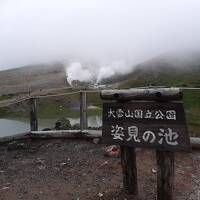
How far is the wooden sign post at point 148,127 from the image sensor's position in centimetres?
674

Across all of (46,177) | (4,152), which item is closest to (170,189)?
(46,177)

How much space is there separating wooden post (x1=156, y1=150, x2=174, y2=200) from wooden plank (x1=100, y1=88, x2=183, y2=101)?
33.6 inches

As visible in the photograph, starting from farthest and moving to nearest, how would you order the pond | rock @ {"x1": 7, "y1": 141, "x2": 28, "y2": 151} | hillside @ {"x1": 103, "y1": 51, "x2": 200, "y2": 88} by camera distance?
hillside @ {"x1": 103, "y1": 51, "x2": 200, "y2": 88}, the pond, rock @ {"x1": 7, "y1": 141, "x2": 28, "y2": 151}

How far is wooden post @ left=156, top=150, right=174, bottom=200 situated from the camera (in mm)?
6953

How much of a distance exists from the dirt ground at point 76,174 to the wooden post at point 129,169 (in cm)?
15

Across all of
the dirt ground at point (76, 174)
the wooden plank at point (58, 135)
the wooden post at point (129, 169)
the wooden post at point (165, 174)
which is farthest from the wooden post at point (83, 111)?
the wooden post at point (165, 174)

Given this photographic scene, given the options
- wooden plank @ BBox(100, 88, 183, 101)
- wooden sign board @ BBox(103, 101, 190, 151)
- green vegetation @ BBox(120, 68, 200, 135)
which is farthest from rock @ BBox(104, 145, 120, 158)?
green vegetation @ BBox(120, 68, 200, 135)

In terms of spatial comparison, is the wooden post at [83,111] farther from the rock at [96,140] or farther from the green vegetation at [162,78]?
the green vegetation at [162,78]

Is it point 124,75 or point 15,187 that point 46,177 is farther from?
point 124,75

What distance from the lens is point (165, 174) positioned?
23.0 ft

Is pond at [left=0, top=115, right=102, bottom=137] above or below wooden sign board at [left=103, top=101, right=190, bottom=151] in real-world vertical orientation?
below

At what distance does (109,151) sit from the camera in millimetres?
9875

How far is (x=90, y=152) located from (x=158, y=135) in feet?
12.2

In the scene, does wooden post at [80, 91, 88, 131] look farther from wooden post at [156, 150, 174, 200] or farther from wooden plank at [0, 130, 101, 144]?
wooden post at [156, 150, 174, 200]
